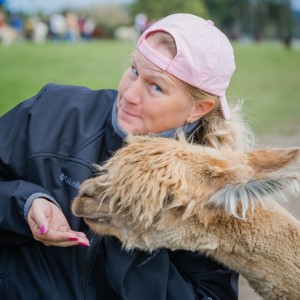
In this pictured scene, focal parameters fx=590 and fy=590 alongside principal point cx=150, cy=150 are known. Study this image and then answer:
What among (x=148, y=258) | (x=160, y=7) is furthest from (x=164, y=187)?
(x=160, y=7)

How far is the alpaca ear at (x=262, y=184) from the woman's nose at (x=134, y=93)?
24.1 inches

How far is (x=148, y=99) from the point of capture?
9.61ft

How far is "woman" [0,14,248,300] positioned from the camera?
2.91 metres

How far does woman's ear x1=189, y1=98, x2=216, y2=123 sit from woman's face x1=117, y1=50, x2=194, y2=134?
7 cm

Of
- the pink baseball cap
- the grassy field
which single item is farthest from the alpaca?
the grassy field

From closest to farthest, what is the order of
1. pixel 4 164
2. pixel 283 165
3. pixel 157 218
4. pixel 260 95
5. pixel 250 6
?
pixel 283 165 → pixel 157 218 → pixel 4 164 → pixel 260 95 → pixel 250 6

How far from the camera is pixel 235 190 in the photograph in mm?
2672

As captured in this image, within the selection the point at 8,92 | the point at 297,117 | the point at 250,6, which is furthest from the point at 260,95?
the point at 250,6

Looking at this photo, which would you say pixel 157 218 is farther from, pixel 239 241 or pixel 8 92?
pixel 8 92

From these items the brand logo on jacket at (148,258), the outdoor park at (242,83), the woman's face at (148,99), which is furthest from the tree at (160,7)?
the brand logo on jacket at (148,258)

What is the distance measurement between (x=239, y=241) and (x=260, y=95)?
1409cm

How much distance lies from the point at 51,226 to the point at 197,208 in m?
0.70

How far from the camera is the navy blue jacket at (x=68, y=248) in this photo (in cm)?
295

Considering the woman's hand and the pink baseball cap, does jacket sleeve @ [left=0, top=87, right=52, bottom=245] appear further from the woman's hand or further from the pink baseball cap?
the pink baseball cap
